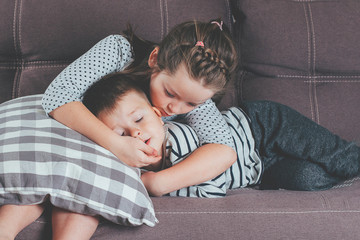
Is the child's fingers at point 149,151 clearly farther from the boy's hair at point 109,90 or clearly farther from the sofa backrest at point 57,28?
the sofa backrest at point 57,28

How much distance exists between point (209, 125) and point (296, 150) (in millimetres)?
342

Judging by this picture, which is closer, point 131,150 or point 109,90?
point 131,150

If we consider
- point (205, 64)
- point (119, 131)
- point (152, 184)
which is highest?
point (205, 64)

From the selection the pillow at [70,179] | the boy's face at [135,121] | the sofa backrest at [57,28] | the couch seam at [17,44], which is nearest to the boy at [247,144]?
the boy's face at [135,121]

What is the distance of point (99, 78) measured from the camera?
1.20m

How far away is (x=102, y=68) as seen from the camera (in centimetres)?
120

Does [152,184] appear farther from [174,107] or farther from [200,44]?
[200,44]

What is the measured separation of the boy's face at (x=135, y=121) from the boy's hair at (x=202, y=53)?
14 cm

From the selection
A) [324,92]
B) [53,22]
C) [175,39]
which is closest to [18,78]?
[53,22]

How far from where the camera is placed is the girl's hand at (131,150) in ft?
3.41

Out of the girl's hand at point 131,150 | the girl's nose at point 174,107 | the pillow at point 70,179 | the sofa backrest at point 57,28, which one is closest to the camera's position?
the pillow at point 70,179

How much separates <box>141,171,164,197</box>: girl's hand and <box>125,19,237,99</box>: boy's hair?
0.31 metres

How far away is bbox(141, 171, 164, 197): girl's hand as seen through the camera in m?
1.07

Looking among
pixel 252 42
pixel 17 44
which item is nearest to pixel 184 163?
pixel 252 42
